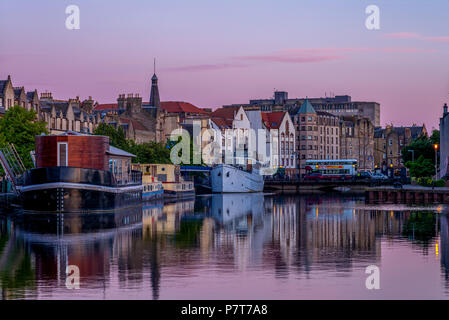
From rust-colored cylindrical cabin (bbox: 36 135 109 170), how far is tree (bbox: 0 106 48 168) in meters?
16.9

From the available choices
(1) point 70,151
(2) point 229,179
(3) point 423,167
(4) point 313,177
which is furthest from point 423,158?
(1) point 70,151

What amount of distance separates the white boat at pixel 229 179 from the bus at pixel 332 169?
36.1 m

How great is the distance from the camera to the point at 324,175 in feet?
547

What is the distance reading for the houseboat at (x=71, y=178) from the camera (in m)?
57.4

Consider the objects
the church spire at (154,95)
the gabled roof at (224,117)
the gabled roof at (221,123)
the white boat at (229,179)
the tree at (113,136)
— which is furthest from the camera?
the church spire at (154,95)

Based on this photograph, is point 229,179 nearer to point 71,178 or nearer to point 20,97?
point 20,97

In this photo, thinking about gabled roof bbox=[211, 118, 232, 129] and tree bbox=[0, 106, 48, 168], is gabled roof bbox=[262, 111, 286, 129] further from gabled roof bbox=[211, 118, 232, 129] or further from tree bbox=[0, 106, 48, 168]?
tree bbox=[0, 106, 48, 168]

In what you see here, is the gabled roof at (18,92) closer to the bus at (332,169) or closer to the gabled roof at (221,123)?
the bus at (332,169)

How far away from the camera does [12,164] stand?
233 ft

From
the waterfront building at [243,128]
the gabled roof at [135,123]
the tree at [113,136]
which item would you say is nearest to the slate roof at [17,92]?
the tree at [113,136]

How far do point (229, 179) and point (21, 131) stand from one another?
5223cm

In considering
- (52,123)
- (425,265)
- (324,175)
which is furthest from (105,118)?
(425,265)
